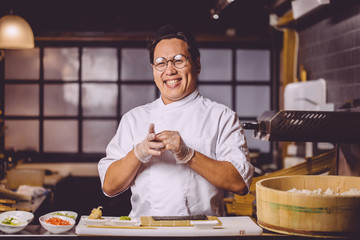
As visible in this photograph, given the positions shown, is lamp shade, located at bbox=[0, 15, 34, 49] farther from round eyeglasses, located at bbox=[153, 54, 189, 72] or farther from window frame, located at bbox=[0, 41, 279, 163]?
round eyeglasses, located at bbox=[153, 54, 189, 72]

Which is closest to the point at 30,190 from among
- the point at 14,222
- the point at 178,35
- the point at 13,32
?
the point at 13,32

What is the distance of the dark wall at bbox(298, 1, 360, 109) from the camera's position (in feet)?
15.1

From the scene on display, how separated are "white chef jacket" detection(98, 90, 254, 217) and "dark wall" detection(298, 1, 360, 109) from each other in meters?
2.58

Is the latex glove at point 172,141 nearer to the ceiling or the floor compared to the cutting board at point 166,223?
nearer to the ceiling

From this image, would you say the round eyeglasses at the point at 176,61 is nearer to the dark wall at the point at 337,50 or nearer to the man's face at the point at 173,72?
the man's face at the point at 173,72

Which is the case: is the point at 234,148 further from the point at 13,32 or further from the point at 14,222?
the point at 13,32

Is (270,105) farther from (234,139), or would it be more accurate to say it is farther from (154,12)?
(234,139)

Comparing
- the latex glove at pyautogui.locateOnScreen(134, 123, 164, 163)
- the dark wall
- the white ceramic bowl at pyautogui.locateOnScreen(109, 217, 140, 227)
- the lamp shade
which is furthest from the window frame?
the white ceramic bowl at pyautogui.locateOnScreen(109, 217, 140, 227)

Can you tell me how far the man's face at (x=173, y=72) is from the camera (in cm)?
246

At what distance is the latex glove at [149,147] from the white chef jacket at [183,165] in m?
0.33

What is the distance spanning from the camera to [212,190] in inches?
97.8

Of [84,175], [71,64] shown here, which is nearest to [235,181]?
[84,175]

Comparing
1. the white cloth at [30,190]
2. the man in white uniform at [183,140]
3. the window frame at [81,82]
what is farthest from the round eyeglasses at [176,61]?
the window frame at [81,82]

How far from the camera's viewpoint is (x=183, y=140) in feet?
7.80
